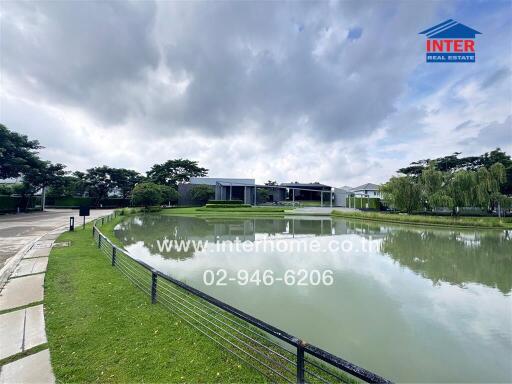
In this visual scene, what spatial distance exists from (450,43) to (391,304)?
9.74m

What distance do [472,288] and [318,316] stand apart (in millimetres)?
3954

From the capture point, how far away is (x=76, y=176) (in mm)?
32875

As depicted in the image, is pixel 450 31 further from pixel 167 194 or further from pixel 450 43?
pixel 167 194

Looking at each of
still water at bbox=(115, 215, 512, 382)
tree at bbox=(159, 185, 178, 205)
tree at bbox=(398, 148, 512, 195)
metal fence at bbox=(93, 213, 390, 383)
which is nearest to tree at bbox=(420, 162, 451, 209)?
tree at bbox=(398, 148, 512, 195)

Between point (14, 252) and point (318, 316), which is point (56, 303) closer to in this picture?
point (318, 316)

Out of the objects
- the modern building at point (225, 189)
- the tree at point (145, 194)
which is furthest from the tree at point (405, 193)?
the tree at point (145, 194)

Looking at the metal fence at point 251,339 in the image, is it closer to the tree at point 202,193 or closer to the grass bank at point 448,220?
the grass bank at point 448,220

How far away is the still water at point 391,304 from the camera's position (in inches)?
108

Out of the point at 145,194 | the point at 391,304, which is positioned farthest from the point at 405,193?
the point at 145,194

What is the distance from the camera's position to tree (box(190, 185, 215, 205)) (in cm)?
3231

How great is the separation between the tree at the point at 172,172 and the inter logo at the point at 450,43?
120 ft

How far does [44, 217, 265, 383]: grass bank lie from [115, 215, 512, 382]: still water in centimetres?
124

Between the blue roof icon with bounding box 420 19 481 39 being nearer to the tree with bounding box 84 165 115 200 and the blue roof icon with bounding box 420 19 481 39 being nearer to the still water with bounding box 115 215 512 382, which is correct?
the still water with bounding box 115 215 512 382

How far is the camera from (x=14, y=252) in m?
6.75
